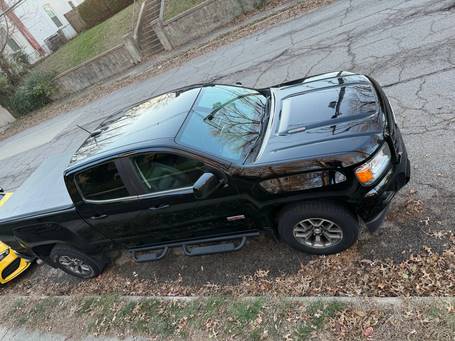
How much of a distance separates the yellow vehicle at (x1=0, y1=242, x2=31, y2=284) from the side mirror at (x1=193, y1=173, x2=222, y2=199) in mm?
4362

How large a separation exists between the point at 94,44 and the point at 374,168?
22.0 meters

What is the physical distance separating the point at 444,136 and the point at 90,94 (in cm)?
1633

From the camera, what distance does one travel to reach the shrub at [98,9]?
25973mm

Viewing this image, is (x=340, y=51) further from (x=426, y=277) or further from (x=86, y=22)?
(x=86, y=22)

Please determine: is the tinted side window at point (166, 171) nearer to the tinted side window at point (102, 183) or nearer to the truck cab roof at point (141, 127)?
the truck cab roof at point (141, 127)

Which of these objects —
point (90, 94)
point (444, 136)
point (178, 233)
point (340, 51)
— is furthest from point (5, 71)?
point (444, 136)

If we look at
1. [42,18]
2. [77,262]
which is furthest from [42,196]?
[42,18]

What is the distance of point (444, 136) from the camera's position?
4.47m

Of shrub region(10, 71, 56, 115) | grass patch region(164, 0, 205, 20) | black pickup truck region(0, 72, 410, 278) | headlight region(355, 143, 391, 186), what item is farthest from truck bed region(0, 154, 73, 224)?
shrub region(10, 71, 56, 115)

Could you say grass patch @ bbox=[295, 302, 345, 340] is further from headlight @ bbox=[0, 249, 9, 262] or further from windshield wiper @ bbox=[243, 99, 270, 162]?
headlight @ bbox=[0, 249, 9, 262]

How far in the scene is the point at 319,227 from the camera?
3553 mm

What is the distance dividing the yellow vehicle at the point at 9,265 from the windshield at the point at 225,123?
14.1 feet

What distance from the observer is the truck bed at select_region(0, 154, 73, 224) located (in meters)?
4.54

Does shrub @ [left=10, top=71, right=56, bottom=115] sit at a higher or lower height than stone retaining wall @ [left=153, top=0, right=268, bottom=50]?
higher
